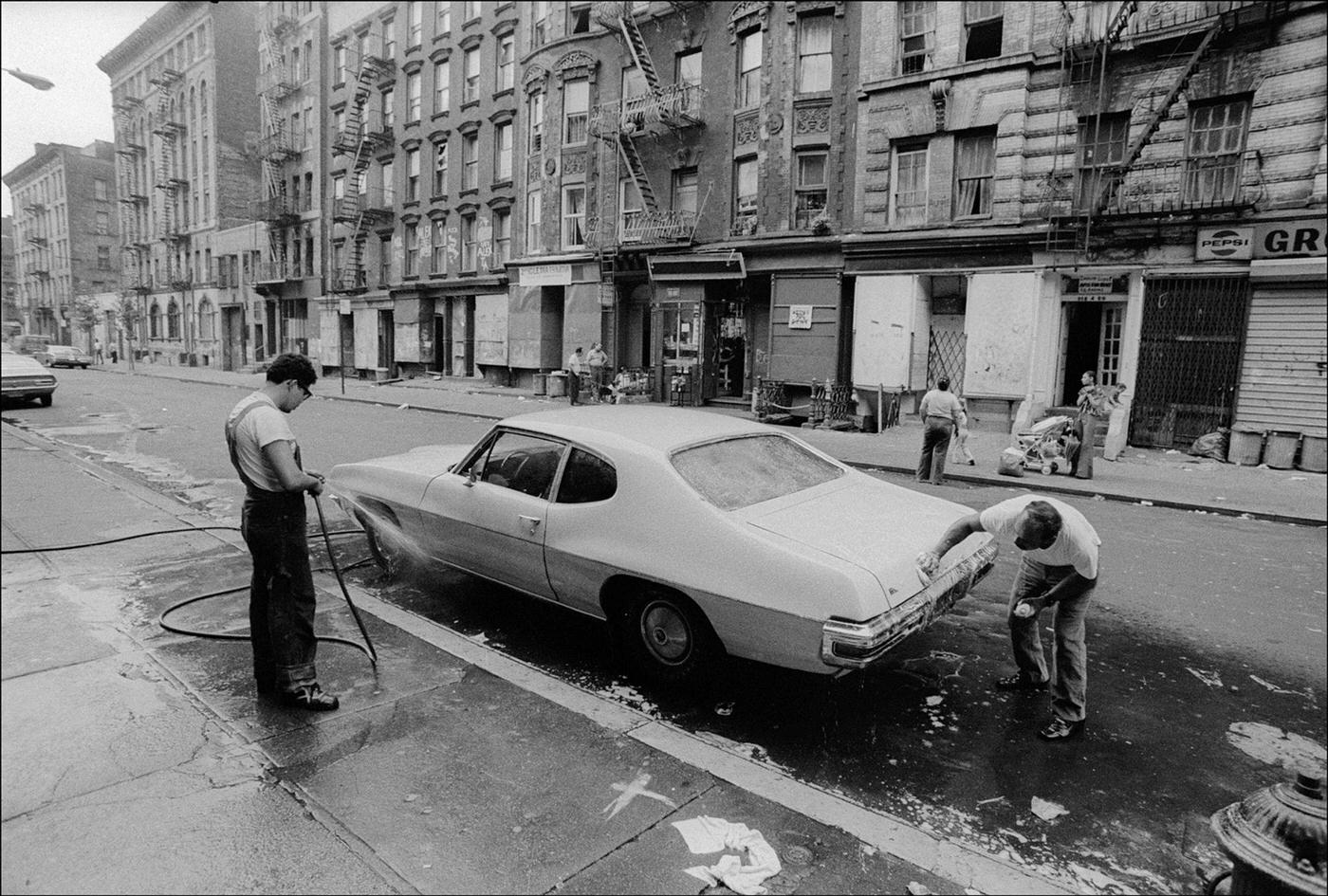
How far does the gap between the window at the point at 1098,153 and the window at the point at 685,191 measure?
35.9ft

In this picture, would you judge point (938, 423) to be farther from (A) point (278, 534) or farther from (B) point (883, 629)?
(A) point (278, 534)

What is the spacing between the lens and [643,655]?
4.57m

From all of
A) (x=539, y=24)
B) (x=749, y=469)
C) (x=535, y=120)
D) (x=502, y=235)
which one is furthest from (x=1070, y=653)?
(x=539, y=24)

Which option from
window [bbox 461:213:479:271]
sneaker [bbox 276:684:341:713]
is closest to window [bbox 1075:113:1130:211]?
sneaker [bbox 276:684:341:713]

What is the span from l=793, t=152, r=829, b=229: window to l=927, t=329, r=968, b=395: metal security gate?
184 inches

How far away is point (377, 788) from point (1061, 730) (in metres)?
3.40

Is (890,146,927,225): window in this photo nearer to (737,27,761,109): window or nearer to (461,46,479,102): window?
(737,27,761,109): window

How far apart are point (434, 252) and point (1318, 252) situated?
2995cm

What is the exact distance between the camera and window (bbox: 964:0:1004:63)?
1791 cm

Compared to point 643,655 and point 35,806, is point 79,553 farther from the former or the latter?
point 643,655

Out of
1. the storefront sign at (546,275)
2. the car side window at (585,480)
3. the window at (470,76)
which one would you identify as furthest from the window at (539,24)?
the car side window at (585,480)

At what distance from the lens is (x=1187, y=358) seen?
15617 millimetres

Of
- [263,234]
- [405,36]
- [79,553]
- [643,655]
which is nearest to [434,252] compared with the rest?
[405,36]

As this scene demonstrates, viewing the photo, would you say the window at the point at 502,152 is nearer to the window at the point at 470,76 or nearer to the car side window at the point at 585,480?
the window at the point at 470,76
